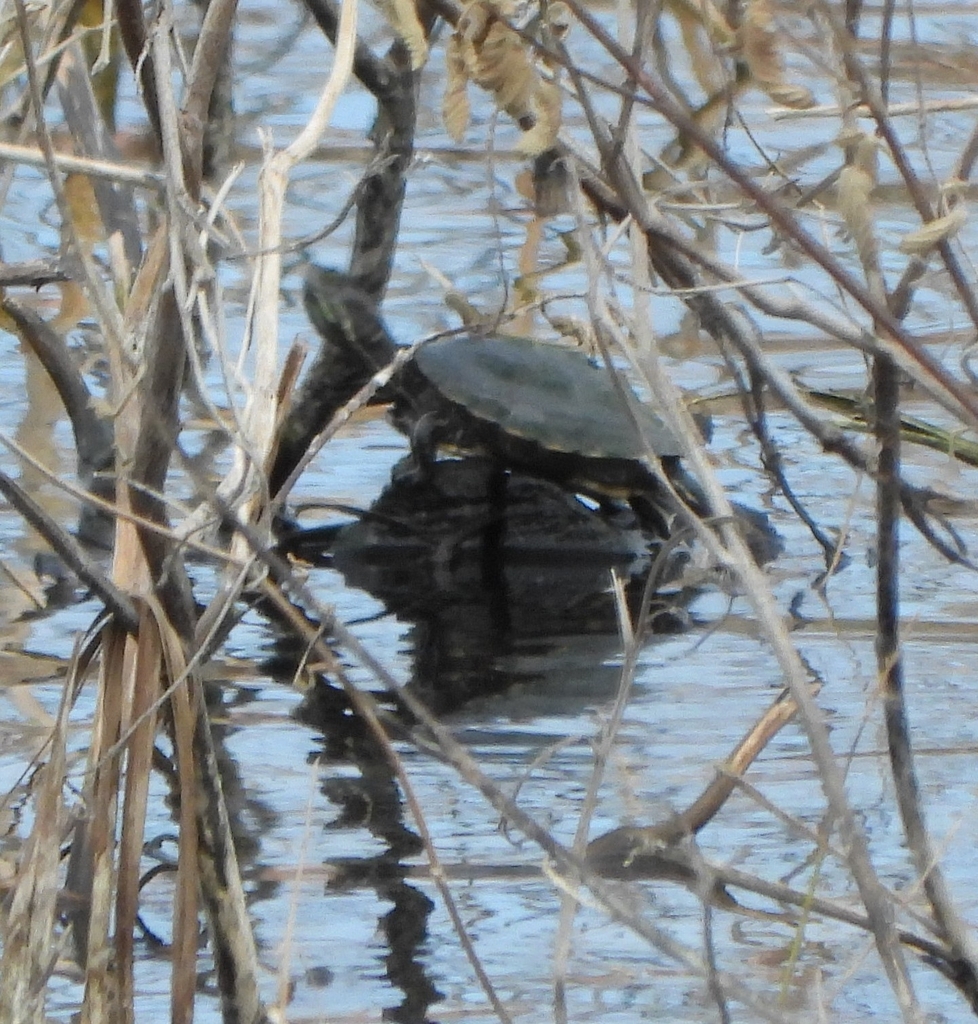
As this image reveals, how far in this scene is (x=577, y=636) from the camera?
357cm

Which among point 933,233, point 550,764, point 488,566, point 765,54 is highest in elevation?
point 765,54

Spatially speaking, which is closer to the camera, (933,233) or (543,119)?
(933,233)

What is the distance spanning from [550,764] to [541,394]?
1.68 metres

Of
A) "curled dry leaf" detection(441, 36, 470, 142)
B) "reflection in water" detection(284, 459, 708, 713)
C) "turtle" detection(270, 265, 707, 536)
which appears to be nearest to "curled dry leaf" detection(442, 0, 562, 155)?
"curled dry leaf" detection(441, 36, 470, 142)

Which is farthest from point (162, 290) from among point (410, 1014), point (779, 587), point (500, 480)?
point (500, 480)

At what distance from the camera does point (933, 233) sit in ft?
4.67

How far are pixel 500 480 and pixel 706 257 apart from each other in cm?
244

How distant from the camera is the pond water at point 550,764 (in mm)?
2273

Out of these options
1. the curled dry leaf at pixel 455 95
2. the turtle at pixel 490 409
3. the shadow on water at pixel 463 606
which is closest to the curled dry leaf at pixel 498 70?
the curled dry leaf at pixel 455 95

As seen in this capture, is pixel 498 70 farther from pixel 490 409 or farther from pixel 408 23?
pixel 490 409

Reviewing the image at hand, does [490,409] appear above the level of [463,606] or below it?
above

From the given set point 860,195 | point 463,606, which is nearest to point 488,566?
point 463,606

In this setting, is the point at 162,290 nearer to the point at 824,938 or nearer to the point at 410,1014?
the point at 410,1014

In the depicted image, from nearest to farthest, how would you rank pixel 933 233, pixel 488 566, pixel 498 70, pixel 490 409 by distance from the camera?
pixel 933 233 → pixel 498 70 → pixel 488 566 → pixel 490 409
